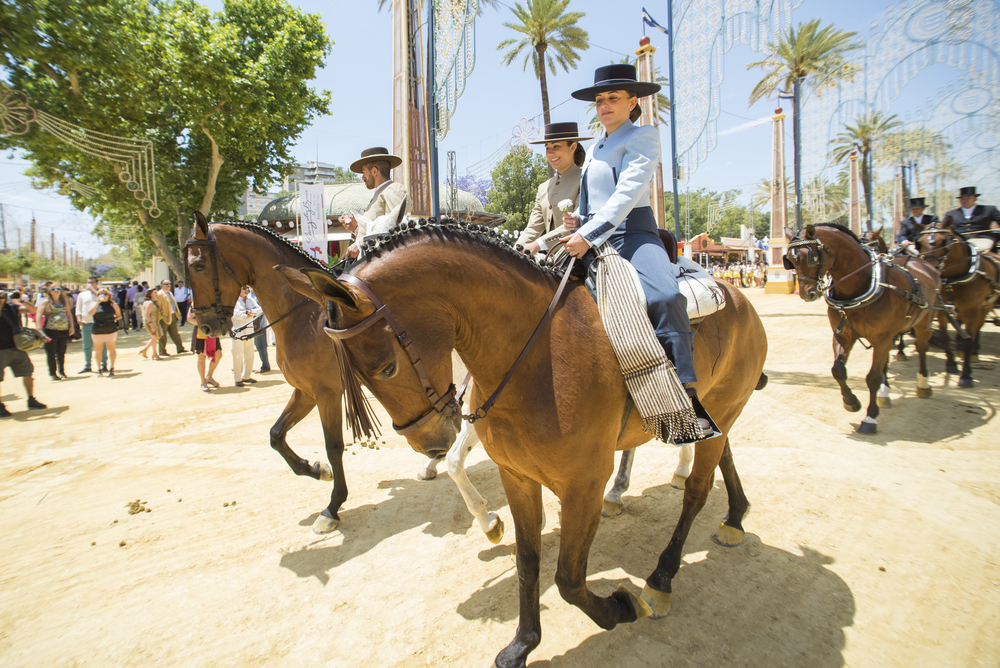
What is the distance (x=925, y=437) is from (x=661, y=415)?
5744 millimetres

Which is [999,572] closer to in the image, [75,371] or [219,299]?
[219,299]

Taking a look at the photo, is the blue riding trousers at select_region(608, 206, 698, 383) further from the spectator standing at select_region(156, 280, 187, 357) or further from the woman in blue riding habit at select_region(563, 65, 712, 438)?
the spectator standing at select_region(156, 280, 187, 357)

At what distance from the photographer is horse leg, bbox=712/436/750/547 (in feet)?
12.2

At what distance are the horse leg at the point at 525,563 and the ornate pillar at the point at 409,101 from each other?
25.0ft

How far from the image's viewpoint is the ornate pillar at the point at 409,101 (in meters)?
9.18

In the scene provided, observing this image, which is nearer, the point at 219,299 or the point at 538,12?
the point at 219,299

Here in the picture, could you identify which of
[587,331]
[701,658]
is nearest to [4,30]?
[587,331]

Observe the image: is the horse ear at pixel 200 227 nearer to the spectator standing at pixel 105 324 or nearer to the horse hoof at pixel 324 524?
the horse hoof at pixel 324 524

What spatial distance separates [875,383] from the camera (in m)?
6.17

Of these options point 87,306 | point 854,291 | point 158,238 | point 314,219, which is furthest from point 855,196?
point 158,238

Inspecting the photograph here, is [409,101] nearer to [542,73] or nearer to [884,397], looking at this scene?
[884,397]

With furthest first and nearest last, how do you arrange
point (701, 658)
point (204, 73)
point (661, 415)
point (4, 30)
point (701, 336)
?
point (204, 73), point (4, 30), point (701, 336), point (701, 658), point (661, 415)

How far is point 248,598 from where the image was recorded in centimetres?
332

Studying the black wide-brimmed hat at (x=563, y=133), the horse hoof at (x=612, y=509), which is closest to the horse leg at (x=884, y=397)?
the horse hoof at (x=612, y=509)
